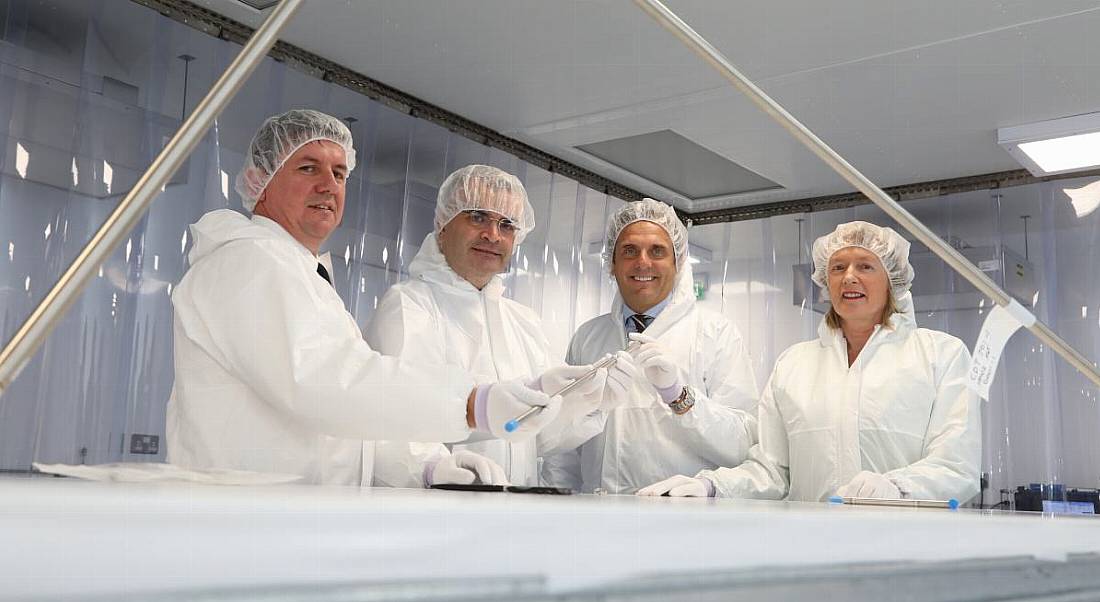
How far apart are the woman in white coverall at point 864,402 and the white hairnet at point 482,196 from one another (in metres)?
0.72

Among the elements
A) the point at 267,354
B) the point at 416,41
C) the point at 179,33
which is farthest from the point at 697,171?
the point at 267,354

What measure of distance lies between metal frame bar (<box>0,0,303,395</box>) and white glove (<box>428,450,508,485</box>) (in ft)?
3.02

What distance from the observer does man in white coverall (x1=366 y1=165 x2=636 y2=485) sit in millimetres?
1886

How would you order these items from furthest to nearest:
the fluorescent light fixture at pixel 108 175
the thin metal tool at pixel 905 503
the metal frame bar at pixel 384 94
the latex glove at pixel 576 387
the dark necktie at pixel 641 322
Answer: the metal frame bar at pixel 384 94, the fluorescent light fixture at pixel 108 175, the dark necktie at pixel 641 322, the latex glove at pixel 576 387, the thin metal tool at pixel 905 503

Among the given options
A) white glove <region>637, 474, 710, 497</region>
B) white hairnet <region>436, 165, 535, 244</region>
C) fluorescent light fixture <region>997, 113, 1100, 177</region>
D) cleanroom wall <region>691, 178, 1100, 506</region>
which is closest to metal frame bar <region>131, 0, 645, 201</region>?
cleanroom wall <region>691, 178, 1100, 506</region>

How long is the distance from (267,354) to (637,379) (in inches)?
32.3

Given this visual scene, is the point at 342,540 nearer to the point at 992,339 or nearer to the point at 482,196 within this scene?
the point at 992,339

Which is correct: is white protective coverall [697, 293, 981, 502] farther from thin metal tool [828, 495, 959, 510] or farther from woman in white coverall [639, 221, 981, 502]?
thin metal tool [828, 495, 959, 510]

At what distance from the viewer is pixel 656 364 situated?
2.00 meters

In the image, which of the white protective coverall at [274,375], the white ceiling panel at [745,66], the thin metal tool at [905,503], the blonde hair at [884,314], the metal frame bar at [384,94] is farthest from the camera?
the metal frame bar at [384,94]

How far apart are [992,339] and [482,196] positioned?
1173 millimetres

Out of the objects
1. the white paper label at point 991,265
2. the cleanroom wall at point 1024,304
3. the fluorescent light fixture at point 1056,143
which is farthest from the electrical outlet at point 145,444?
the white paper label at point 991,265

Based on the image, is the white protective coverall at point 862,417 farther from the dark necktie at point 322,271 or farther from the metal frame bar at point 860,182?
the dark necktie at point 322,271

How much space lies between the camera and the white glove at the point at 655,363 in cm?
200
